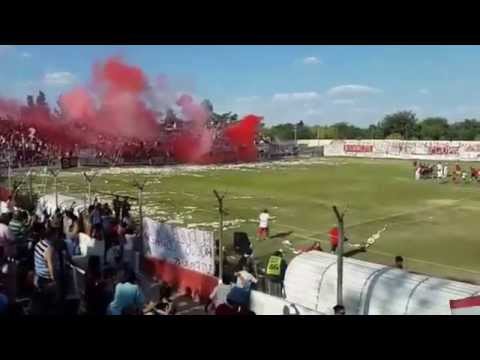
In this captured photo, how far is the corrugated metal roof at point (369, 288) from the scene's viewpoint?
773 cm

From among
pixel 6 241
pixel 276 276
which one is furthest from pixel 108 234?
pixel 276 276

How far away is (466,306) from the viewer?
676 cm

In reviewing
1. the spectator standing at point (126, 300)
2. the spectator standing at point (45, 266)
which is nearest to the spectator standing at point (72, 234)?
the spectator standing at point (45, 266)

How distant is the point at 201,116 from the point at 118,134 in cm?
851

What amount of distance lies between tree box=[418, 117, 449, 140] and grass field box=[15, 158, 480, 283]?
55.3 metres

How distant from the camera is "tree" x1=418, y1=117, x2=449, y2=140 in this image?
92875 mm

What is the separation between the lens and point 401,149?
202 ft

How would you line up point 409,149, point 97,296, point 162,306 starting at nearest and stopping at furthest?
point 97,296 → point 162,306 → point 409,149

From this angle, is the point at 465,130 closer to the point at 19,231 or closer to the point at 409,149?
the point at 409,149

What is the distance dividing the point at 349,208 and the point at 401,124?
81660mm

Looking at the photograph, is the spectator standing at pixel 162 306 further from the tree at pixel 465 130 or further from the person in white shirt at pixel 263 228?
the tree at pixel 465 130
